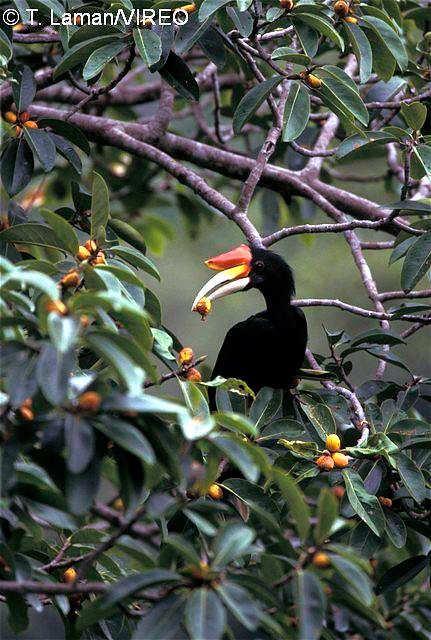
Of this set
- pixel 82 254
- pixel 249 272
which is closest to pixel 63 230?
pixel 82 254

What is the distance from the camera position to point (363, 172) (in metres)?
5.39

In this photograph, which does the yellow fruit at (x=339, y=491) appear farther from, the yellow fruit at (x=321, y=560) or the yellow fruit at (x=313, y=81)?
the yellow fruit at (x=313, y=81)

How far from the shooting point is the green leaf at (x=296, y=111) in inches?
86.1

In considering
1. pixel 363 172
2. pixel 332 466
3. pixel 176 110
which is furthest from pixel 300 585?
pixel 363 172

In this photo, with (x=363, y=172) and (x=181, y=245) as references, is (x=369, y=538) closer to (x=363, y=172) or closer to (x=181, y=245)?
(x=363, y=172)

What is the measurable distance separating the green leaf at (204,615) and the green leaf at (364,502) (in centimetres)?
64

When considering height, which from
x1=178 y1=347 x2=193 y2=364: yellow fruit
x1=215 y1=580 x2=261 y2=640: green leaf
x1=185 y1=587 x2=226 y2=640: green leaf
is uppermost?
x1=215 y1=580 x2=261 y2=640: green leaf

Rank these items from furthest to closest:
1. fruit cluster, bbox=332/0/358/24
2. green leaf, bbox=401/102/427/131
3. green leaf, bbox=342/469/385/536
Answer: fruit cluster, bbox=332/0/358/24
green leaf, bbox=401/102/427/131
green leaf, bbox=342/469/385/536

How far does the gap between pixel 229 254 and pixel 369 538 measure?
Answer: 1059 mm

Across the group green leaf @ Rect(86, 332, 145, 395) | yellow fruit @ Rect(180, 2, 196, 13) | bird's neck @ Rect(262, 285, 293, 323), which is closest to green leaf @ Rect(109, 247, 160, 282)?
green leaf @ Rect(86, 332, 145, 395)

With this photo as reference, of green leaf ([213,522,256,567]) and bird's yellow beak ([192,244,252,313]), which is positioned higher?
green leaf ([213,522,256,567])

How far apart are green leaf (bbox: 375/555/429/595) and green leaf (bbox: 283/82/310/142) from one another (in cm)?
101

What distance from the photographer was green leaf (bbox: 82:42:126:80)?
80.9 inches

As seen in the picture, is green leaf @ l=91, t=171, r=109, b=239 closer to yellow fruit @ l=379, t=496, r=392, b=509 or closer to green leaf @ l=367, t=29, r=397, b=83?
yellow fruit @ l=379, t=496, r=392, b=509
